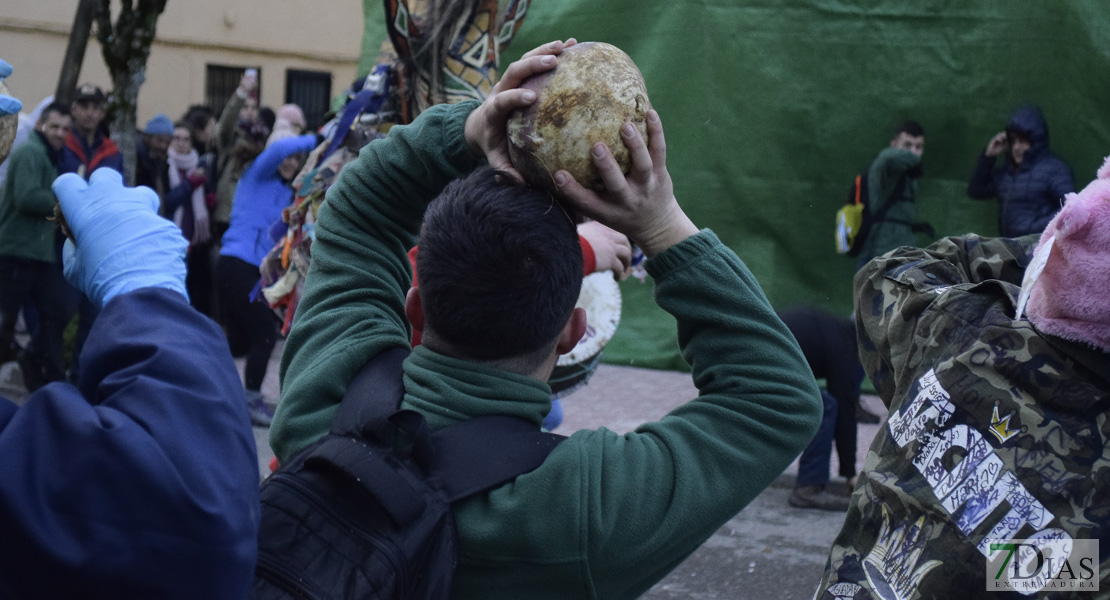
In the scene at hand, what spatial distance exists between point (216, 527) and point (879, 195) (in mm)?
6227

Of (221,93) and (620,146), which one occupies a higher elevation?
(620,146)

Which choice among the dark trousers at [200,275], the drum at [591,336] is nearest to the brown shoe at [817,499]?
the drum at [591,336]

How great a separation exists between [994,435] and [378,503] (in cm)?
116

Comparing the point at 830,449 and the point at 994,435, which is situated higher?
the point at 994,435

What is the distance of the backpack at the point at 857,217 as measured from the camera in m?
6.76

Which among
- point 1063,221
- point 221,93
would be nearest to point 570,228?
point 1063,221

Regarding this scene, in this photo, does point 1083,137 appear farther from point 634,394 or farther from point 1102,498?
point 1102,498

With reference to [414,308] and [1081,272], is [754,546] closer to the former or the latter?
[1081,272]

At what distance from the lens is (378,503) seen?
1.28 m

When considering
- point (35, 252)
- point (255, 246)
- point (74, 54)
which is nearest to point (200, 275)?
point (255, 246)

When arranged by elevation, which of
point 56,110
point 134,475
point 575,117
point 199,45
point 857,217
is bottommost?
point 199,45

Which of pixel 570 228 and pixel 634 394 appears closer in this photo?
pixel 570 228

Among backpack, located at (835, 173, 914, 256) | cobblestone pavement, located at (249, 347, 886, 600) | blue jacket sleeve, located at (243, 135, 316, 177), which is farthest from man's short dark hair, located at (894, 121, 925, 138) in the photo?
blue jacket sleeve, located at (243, 135, 316, 177)

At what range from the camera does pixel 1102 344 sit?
1762mm
